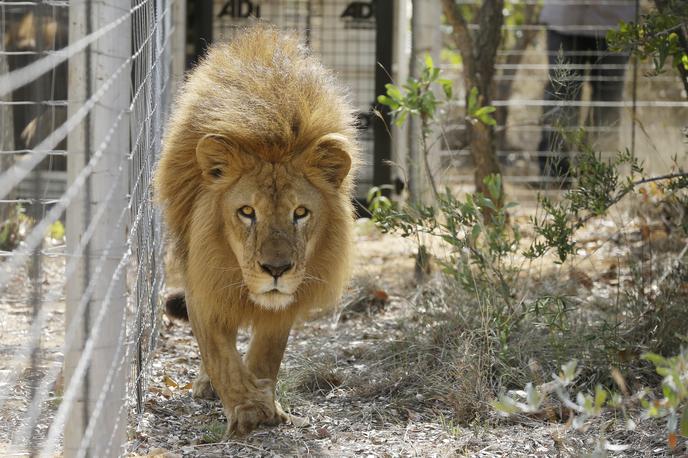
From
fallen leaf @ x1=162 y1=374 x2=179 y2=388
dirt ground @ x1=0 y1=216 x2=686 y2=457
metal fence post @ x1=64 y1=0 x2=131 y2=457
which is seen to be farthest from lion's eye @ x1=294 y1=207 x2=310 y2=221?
metal fence post @ x1=64 y1=0 x2=131 y2=457

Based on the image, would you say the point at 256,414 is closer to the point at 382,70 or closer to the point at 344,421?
the point at 344,421

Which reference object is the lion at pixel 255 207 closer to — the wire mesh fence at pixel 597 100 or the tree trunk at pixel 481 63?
the tree trunk at pixel 481 63

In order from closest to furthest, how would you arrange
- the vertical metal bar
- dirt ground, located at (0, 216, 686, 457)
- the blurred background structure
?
the blurred background structure
dirt ground, located at (0, 216, 686, 457)
the vertical metal bar

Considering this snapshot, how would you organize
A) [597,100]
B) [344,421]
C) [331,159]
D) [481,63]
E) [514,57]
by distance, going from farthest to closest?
[514,57] < [597,100] < [481,63] < [344,421] < [331,159]

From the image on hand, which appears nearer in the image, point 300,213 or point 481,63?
point 300,213

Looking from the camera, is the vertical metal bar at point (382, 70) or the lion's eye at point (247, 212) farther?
the vertical metal bar at point (382, 70)

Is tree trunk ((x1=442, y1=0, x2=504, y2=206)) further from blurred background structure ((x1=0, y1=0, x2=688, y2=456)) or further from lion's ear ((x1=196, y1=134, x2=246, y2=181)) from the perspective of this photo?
lion's ear ((x1=196, y1=134, x2=246, y2=181))

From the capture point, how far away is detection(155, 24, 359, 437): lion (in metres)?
2.90

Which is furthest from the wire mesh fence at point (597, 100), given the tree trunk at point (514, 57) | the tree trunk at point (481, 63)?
the tree trunk at point (481, 63)

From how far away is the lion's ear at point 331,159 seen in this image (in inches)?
118

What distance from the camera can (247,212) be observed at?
9.61ft

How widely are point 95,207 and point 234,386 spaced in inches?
51.1

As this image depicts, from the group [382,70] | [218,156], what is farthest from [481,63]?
[218,156]

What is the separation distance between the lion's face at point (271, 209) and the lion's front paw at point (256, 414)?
273 millimetres
